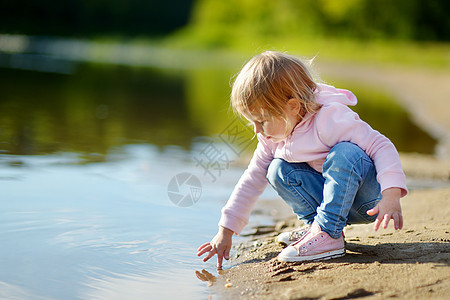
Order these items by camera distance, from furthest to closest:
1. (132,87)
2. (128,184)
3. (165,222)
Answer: (132,87)
(128,184)
(165,222)

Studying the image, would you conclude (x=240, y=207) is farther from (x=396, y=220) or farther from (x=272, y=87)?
(x=396, y=220)

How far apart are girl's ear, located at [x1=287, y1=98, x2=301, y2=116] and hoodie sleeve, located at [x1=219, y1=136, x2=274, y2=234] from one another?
0.62ft

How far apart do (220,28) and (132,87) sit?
3355 centimetres

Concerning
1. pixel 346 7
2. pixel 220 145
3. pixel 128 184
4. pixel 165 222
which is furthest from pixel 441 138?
pixel 346 7

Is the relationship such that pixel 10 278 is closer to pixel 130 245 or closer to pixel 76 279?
pixel 76 279

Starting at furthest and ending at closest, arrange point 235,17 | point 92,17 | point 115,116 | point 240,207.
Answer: point 92,17
point 235,17
point 115,116
point 240,207

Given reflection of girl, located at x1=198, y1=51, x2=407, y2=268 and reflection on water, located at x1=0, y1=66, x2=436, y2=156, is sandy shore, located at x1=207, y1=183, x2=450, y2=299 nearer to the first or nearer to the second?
reflection of girl, located at x1=198, y1=51, x2=407, y2=268

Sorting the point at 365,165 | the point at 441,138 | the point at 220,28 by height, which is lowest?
the point at 441,138

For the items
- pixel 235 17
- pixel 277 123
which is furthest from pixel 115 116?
pixel 235 17

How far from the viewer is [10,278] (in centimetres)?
204

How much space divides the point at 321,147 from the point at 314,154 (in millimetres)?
37

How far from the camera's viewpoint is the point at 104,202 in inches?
124

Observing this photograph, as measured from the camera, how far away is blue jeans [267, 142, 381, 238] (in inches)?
80.0

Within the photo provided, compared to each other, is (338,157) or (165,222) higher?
(338,157)
